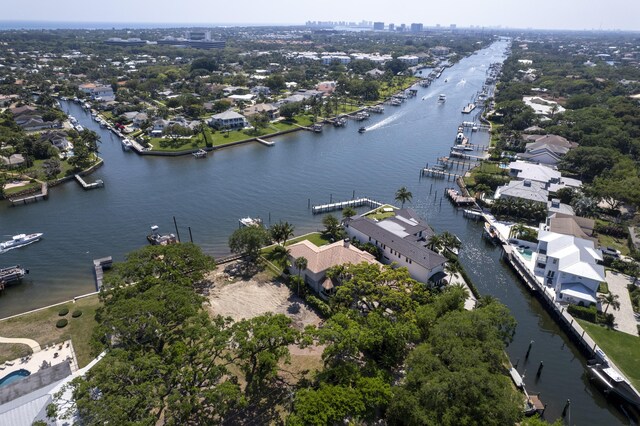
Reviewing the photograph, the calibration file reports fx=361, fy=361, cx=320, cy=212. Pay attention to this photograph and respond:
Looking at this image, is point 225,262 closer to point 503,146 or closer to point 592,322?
point 592,322

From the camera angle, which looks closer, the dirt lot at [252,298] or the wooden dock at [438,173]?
the dirt lot at [252,298]

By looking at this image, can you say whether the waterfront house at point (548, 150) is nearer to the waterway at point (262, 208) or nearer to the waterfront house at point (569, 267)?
the waterway at point (262, 208)

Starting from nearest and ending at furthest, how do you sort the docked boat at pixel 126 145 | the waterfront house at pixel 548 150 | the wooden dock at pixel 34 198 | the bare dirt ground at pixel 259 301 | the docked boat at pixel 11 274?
the bare dirt ground at pixel 259 301 < the docked boat at pixel 11 274 < the wooden dock at pixel 34 198 < the waterfront house at pixel 548 150 < the docked boat at pixel 126 145

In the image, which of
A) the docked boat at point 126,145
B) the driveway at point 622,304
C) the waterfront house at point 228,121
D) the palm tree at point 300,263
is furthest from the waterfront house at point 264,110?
the driveway at point 622,304

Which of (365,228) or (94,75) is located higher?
(94,75)

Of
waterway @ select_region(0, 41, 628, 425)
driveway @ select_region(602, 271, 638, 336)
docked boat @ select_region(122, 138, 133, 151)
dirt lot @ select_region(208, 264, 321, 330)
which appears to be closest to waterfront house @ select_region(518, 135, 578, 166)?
waterway @ select_region(0, 41, 628, 425)

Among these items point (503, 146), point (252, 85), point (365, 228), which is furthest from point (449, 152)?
point (252, 85)

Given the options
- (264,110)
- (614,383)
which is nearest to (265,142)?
(264,110)
